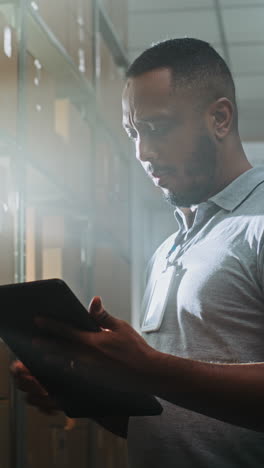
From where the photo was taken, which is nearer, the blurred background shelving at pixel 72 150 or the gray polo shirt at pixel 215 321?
the gray polo shirt at pixel 215 321

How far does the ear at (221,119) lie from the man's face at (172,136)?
15mm

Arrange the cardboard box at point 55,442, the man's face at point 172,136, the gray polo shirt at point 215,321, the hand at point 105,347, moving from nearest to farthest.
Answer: the hand at point 105,347
the gray polo shirt at point 215,321
the man's face at point 172,136
the cardboard box at point 55,442

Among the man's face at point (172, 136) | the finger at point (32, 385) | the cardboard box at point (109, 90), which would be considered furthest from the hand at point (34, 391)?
the cardboard box at point (109, 90)

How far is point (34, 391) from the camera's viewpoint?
116 centimetres

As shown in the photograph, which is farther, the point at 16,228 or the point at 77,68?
the point at 77,68

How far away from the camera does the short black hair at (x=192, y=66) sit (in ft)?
3.81

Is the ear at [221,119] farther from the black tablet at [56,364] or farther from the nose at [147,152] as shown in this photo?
the black tablet at [56,364]

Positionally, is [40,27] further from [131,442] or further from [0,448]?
[131,442]

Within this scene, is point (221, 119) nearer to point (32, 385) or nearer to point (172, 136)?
point (172, 136)

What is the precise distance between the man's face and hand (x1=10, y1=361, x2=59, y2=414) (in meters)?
0.40

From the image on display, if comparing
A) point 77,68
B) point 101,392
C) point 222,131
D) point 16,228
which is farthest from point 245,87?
point 101,392

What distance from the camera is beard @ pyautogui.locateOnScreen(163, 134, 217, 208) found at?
113 centimetres

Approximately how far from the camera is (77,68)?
7.68ft

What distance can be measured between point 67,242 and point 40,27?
0.74m
